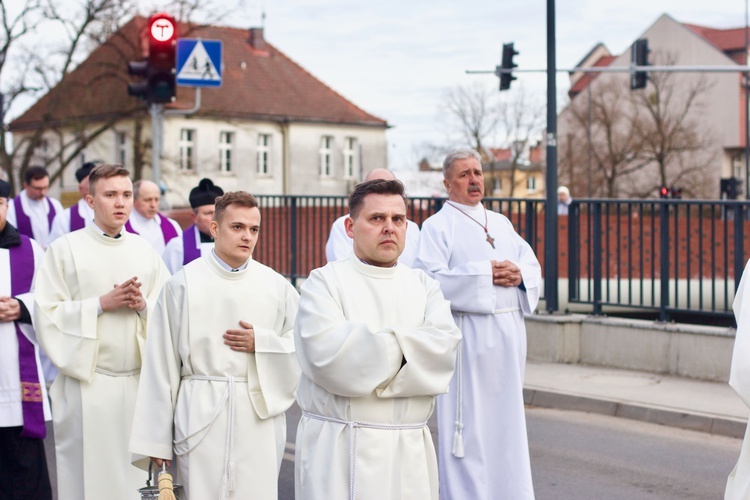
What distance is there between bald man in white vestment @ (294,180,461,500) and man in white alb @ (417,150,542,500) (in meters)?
2.23

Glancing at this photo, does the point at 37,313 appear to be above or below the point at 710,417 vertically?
above

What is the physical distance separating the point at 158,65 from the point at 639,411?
6.28 meters

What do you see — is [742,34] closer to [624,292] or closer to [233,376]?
[624,292]

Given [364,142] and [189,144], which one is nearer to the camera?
[189,144]

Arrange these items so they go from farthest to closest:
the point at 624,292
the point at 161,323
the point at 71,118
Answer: the point at 71,118 → the point at 624,292 → the point at 161,323

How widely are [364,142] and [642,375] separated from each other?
173ft

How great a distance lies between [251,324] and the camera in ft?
17.7

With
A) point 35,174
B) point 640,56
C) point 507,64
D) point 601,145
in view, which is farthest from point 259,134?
point 35,174

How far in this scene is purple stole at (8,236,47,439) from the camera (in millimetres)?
6492

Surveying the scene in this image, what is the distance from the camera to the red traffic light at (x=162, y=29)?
12562 millimetres

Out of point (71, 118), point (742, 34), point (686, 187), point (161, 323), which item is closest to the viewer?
point (161, 323)

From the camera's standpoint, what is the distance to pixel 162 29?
1261 centimetres

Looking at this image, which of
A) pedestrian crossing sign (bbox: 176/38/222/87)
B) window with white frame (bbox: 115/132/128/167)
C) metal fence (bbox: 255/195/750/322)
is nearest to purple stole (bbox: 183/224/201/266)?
pedestrian crossing sign (bbox: 176/38/222/87)

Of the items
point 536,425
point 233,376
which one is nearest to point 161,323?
point 233,376
